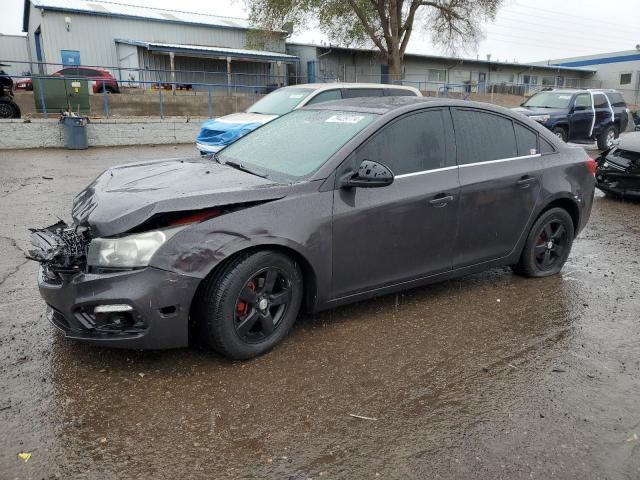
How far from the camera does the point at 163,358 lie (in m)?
3.36

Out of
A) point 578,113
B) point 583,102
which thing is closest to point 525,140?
point 578,113

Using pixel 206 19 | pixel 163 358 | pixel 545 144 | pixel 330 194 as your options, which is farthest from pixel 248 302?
pixel 206 19

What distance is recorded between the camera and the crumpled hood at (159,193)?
9.78 feet

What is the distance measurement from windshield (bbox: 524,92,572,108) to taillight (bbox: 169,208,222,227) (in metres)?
14.4

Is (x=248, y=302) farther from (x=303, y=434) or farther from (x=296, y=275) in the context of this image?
(x=303, y=434)

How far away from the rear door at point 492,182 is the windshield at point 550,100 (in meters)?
11.8

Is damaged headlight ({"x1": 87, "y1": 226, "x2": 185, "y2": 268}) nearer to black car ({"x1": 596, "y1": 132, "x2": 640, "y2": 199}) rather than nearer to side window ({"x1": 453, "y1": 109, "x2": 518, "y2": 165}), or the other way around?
side window ({"x1": 453, "y1": 109, "x2": 518, "y2": 165})

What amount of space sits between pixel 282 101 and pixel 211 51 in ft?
74.1

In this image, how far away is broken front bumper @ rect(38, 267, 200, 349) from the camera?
290 cm

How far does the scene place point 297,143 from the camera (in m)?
4.04

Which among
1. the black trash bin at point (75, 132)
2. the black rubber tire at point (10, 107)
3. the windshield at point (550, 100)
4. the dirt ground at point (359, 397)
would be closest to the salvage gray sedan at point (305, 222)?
the dirt ground at point (359, 397)

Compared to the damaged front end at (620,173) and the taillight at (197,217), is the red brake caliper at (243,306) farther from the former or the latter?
the damaged front end at (620,173)

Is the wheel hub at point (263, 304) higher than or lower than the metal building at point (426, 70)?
lower

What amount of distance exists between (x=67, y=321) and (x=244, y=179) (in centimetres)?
140
